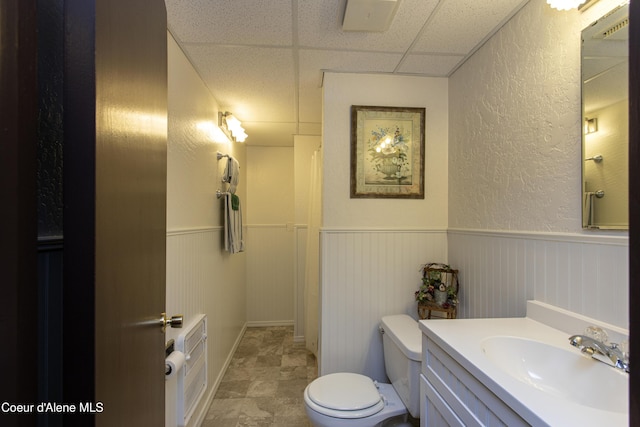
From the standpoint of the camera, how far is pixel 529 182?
1.27m

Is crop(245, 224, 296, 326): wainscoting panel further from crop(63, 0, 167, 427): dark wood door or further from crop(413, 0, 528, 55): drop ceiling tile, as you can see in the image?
crop(63, 0, 167, 427): dark wood door

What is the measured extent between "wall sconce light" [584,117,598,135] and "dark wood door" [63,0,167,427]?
54.9 inches

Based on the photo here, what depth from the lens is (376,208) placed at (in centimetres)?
193

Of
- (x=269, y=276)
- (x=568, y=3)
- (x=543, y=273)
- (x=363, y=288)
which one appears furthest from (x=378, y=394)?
(x=269, y=276)

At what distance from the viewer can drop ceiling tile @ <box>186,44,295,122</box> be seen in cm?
166

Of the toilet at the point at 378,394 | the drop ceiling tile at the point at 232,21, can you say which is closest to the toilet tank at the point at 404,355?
the toilet at the point at 378,394

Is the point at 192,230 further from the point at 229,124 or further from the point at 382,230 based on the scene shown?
the point at 382,230

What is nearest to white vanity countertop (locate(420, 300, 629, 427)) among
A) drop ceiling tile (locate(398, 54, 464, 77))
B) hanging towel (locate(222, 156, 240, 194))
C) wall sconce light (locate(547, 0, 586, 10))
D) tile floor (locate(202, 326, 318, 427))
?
wall sconce light (locate(547, 0, 586, 10))

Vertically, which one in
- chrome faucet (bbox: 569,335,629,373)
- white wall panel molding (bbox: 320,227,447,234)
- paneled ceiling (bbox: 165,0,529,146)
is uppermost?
paneled ceiling (bbox: 165,0,529,146)

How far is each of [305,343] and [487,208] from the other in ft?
7.54

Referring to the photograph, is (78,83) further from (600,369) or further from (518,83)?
(518,83)

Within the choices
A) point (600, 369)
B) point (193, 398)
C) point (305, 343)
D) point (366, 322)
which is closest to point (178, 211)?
point (193, 398)

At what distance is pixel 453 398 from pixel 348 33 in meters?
1.62

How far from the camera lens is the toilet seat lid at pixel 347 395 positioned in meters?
1.37
